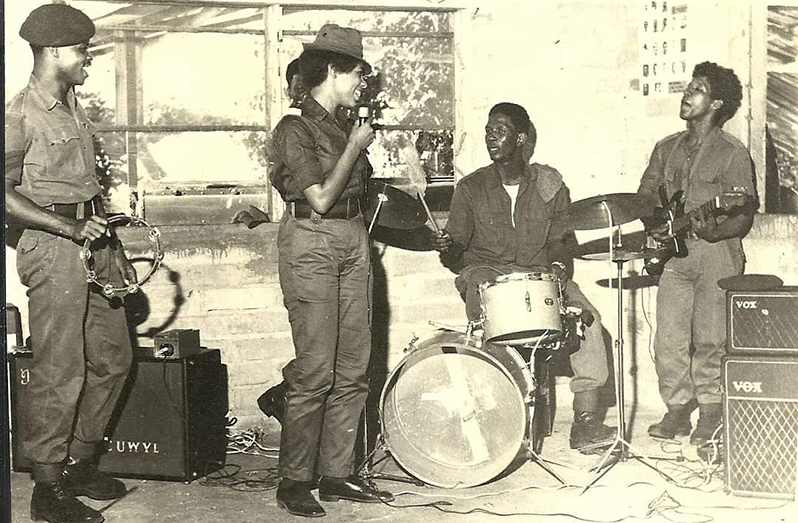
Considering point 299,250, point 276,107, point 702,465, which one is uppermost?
point 276,107

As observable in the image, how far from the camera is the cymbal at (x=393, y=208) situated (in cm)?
546

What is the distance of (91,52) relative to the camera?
6.12 metres

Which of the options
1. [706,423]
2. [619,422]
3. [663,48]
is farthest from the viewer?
[663,48]

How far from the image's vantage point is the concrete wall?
21.0 ft

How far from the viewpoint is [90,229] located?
4691 mm

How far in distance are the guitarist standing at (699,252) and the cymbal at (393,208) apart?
1.46 metres

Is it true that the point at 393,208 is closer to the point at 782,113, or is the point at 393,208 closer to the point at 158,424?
the point at 158,424

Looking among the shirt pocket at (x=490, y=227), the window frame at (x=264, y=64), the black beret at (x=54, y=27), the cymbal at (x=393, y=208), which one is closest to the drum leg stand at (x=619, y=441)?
the shirt pocket at (x=490, y=227)

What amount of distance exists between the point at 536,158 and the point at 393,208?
1.57 meters

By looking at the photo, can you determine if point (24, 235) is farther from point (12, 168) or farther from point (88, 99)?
point (88, 99)

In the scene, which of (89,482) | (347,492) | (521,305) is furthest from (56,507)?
(521,305)

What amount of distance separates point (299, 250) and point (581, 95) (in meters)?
2.58

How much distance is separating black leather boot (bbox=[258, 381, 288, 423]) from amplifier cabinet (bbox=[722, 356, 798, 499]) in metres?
2.29

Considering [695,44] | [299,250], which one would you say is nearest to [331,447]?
[299,250]
